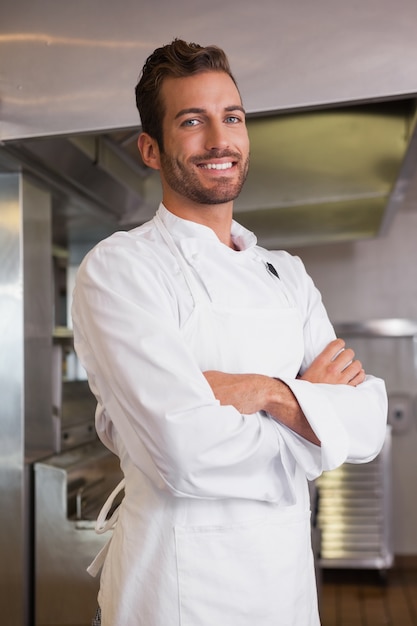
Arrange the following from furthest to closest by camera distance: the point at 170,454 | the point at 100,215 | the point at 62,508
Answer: the point at 100,215
the point at 62,508
the point at 170,454

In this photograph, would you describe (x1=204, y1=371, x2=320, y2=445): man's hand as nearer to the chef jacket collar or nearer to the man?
the man

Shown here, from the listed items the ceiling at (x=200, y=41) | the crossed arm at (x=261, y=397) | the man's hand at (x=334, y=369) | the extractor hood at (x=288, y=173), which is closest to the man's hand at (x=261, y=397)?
the crossed arm at (x=261, y=397)

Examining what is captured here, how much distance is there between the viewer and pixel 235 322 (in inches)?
51.9

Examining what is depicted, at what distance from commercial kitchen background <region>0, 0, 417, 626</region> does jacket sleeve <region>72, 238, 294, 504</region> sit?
680mm

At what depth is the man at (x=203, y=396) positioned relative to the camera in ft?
3.81

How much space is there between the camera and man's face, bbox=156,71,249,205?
1354 millimetres

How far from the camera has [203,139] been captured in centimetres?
136

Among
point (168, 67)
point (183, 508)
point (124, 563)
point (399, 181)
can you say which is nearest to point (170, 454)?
point (183, 508)

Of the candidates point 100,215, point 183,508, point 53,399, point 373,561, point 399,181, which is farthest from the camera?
point 373,561

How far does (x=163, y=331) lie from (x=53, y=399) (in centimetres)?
140

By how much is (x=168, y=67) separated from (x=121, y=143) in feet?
4.69

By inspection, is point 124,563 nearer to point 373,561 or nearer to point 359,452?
point 359,452

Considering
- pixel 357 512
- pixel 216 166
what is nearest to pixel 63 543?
pixel 216 166

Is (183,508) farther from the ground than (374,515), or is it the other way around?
(183,508)
